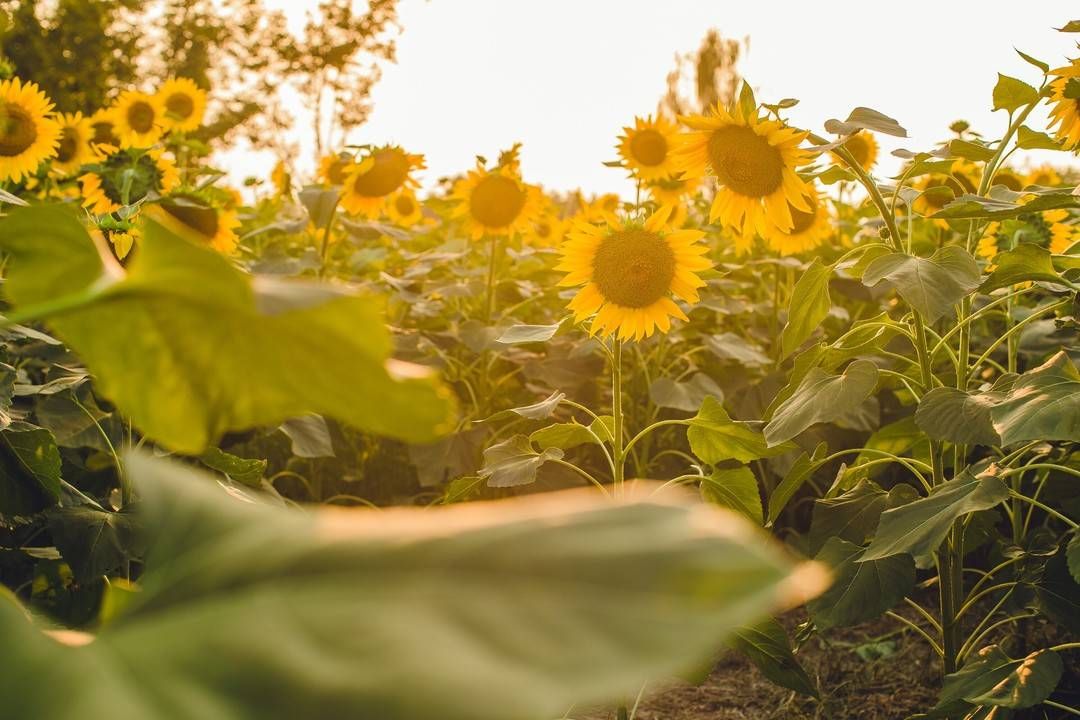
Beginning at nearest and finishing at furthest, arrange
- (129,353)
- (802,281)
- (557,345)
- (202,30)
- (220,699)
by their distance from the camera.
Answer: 1. (220,699)
2. (129,353)
3. (802,281)
4. (557,345)
5. (202,30)

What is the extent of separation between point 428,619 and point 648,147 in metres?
2.81

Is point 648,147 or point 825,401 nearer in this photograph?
point 825,401

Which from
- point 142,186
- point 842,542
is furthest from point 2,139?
point 842,542

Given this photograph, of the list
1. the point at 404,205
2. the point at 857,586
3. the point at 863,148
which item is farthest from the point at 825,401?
the point at 404,205

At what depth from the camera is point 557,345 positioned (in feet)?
9.12

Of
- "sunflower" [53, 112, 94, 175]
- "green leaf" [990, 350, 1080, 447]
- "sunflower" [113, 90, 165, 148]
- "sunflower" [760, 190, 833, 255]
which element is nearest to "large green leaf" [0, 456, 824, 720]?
"green leaf" [990, 350, 1080, 447]

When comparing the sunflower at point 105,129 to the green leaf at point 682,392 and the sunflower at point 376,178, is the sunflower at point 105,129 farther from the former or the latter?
the green leaf at point 682,392

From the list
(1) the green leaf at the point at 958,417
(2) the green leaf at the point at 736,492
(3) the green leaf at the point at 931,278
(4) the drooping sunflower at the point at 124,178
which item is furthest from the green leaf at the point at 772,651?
(4) the drooping sunflower at the point at 124,178

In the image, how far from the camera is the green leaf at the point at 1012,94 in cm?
143

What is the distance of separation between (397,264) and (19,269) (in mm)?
3658

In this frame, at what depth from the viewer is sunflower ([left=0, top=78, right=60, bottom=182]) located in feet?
8.42

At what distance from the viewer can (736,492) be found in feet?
4.32

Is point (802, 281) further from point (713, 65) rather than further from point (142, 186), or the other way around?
point (713, 65)

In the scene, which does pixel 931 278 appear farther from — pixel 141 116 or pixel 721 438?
pixel 141 116
